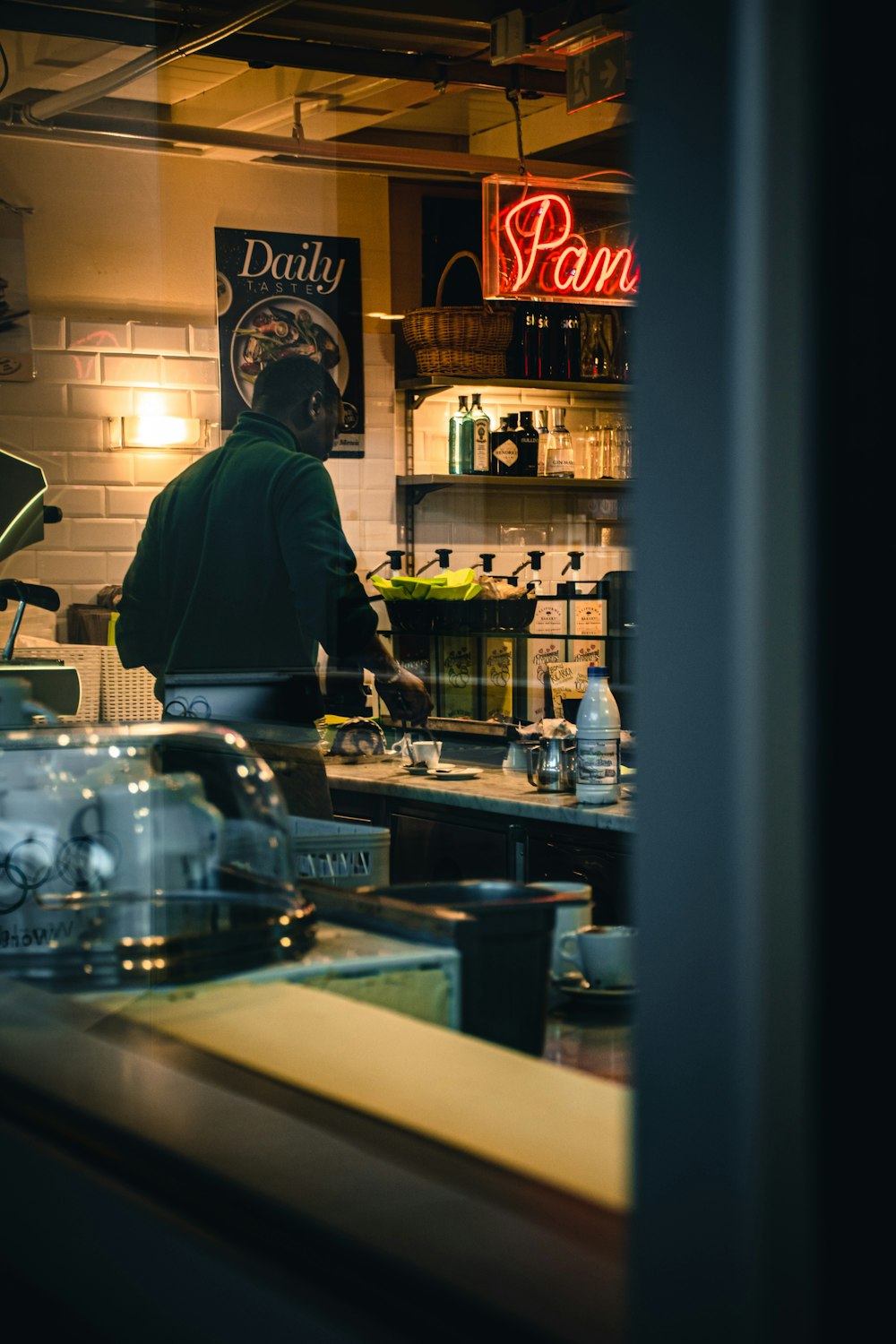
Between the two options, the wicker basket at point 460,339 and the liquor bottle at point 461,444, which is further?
the liquor bottle at point 461,444

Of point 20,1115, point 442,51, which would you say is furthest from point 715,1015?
point 442,51

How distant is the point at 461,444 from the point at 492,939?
4.26m

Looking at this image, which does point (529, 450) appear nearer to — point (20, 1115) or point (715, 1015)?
point (20, 1115)

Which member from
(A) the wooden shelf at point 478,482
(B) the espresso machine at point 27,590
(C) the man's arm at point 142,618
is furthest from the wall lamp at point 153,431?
(A) the wooden shelf at point 478,482

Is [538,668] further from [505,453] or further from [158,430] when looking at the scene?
[505,453]

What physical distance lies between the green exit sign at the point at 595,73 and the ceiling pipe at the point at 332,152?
3.08 feet

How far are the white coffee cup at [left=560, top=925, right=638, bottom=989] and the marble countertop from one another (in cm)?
32

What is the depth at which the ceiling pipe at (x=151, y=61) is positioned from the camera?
289 cm

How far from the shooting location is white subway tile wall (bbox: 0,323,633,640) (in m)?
2.96

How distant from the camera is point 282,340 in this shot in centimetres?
355

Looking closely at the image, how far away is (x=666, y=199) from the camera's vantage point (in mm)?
438

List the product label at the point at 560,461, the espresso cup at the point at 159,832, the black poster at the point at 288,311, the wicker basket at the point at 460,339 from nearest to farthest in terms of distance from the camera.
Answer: the espresso cup at the point at 159,832 → the black poster at the point at 288,311 → the wicker basket at the point at 460,339 → the product label at the point at 560,461

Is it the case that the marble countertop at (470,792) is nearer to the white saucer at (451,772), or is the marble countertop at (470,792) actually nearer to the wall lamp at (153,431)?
the white saucer at (451,772)

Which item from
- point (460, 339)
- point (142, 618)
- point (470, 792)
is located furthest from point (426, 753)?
point (460, 339)
